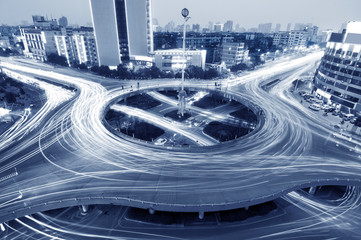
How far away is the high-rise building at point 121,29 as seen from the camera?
3226 inches

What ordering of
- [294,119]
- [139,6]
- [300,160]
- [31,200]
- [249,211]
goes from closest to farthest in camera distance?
[31,200], [249,211], [300,160], [294,119], [139,6]

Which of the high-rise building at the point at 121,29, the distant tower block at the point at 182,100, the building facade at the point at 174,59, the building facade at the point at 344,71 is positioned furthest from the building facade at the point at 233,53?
the distant tower block at the point at 182,100

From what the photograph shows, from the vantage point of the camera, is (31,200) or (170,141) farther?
(170,141)

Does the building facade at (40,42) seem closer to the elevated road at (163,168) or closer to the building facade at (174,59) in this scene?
the building facade at (174,59)

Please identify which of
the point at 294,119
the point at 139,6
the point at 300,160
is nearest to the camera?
the point at 300,160

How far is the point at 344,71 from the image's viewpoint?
53812 millimetres

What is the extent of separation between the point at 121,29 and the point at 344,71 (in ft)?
293

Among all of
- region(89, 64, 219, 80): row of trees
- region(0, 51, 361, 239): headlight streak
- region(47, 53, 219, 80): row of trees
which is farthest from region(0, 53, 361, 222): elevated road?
region(89, 64, 219, 80): row of trees

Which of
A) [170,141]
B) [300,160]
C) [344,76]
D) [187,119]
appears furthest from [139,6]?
[300,160]

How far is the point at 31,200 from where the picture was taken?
24141mm

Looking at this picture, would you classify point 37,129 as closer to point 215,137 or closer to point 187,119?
point 187,119

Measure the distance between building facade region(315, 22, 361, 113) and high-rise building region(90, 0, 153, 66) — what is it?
74954mm

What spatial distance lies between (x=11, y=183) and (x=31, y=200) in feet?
18.2

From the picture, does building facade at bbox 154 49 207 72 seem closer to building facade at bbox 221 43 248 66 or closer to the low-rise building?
building facade at bbox 221 43 248 66
